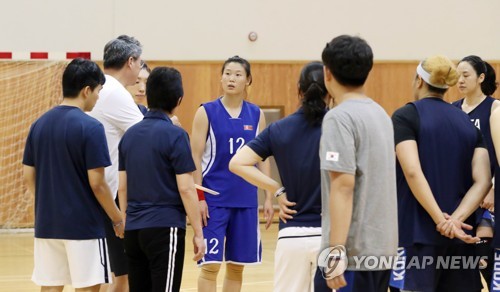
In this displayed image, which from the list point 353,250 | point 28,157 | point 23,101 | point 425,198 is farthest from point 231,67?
point 23,101

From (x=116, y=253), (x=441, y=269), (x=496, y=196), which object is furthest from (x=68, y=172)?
(x=496, y=196)

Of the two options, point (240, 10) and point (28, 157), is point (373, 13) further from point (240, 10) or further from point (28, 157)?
point (28, 157)

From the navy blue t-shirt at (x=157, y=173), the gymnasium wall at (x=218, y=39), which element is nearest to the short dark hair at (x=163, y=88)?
the navy blue t-shirt at (x=157, y=173)

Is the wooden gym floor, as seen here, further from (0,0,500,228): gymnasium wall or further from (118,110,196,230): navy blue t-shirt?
(118,110,196,230): navy blue t-shirt

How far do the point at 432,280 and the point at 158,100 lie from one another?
171 cm

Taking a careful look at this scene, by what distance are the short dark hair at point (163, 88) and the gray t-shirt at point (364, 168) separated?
59.9 inches

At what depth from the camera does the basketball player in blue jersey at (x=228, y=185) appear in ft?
18.2

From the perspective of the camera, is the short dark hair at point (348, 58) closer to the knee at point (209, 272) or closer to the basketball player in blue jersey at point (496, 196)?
the basketball player in blue jersey at point (496, 196)

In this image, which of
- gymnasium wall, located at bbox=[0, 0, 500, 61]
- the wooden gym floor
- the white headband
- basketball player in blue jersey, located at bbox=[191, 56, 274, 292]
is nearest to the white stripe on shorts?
basketball player in blue jersey, located at bbox=[191, 56, 274, 292]

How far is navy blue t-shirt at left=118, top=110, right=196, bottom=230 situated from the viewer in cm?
433

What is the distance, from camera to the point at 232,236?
221 inches

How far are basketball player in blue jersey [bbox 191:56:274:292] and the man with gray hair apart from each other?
A: 62cm

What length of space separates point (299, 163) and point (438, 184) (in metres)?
0.76

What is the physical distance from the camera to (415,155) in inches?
159
